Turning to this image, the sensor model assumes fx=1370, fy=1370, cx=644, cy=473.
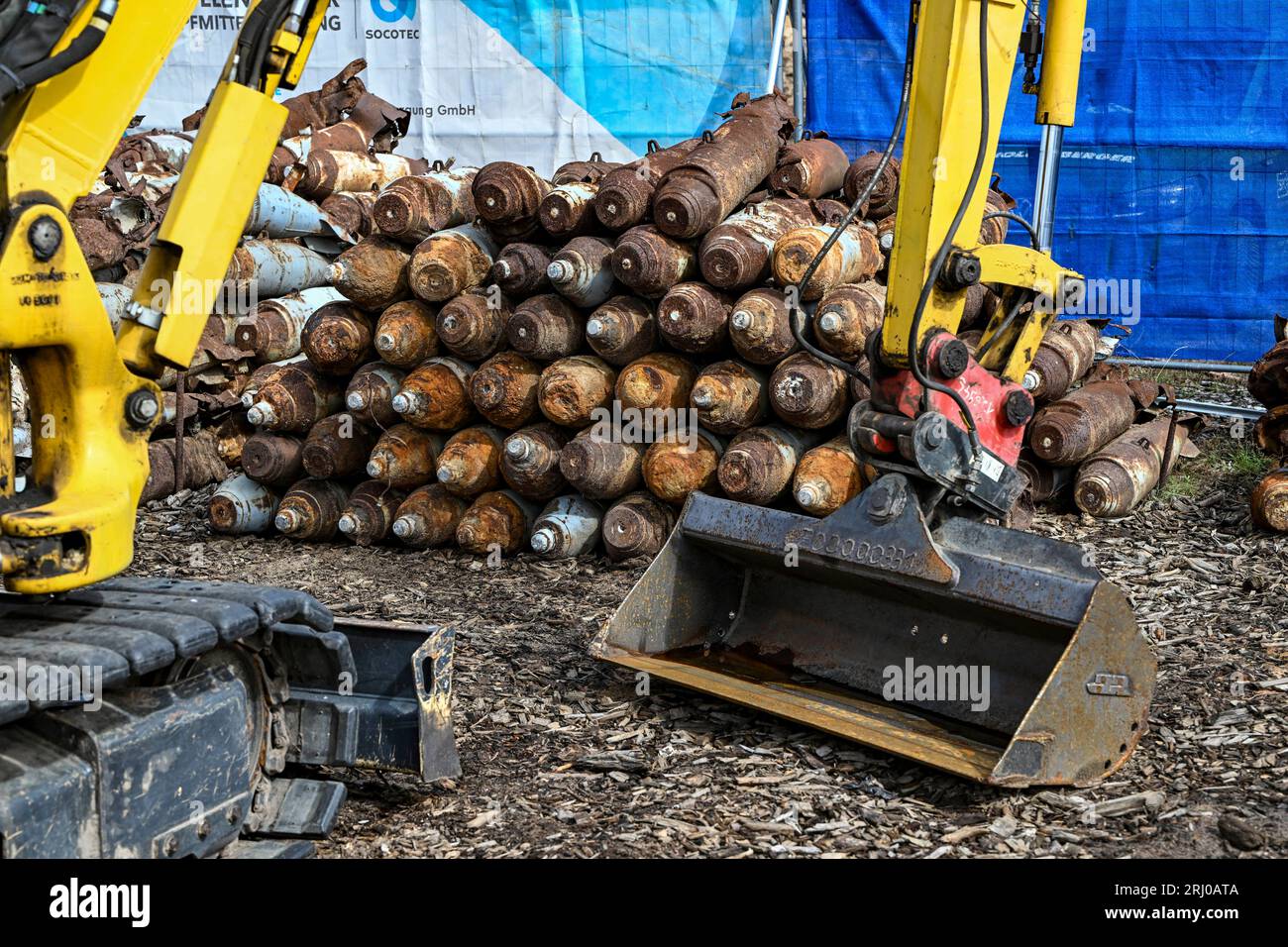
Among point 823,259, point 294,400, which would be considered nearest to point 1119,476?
point 823,259

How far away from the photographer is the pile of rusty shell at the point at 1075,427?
7.37 meters

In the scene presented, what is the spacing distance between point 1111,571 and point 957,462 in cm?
234

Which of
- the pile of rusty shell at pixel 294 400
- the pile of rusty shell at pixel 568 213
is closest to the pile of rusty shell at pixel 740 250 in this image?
the pile of rusty shell at pixel 568 213

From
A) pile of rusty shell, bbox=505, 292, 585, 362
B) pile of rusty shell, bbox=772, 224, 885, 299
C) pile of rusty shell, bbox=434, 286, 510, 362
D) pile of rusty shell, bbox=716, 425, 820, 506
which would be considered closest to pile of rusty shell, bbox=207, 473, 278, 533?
pile of rusty shell, bbox=434, 286, 510, 362

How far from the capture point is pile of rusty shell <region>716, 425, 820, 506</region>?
6512 mm

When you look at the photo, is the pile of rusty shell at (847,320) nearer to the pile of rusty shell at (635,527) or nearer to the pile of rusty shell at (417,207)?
the pile of rusty shell at (635,527)

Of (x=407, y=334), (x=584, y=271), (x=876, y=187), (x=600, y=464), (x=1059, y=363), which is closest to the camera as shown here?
(x=600, y=464)

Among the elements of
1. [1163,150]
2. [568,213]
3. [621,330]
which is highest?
[1163,150]

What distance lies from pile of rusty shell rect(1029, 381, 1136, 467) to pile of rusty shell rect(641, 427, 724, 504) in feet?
6.19

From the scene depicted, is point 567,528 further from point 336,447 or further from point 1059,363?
point 1059,363

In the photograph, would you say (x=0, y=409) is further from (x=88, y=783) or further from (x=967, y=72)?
(x=967, y=72)

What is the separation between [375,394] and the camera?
23.7 feet

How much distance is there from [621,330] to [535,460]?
2.56ft

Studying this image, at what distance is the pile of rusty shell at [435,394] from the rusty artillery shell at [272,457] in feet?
2.48
